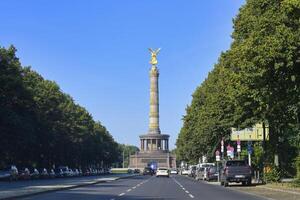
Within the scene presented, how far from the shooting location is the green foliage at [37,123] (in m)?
70.1

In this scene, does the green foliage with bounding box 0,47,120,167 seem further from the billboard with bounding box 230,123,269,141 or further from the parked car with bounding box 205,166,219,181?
the billboard with bounding box 230,123,269,141

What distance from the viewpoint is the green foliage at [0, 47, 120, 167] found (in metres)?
70.1

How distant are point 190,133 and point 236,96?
61394 millimetres

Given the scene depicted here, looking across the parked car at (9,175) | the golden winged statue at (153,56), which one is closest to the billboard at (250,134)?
the parked car at (9,175)

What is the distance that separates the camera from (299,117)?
1439 inches

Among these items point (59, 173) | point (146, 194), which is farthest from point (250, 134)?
point (59, 173)

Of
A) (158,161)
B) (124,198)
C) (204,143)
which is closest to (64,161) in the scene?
(204,143)

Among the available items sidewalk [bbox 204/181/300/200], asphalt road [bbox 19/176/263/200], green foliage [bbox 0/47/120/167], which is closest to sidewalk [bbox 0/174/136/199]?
asphalt road [bbox 19/176/263/200]

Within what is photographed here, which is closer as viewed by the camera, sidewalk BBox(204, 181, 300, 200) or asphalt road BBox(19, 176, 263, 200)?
sidewalk BBox(204, 181, 300, 200)

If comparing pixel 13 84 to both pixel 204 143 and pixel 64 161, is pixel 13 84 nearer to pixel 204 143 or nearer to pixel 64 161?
pixel 204 143

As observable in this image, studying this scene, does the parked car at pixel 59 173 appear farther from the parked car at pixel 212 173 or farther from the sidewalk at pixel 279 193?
the sidewalk at pixel 279 193

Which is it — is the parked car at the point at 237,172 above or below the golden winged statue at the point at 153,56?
below

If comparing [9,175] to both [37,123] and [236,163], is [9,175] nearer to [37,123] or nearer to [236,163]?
[37,123]

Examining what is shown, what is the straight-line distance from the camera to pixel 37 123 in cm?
8250
